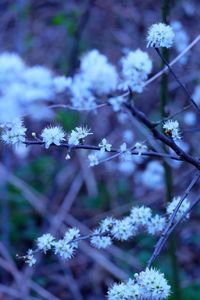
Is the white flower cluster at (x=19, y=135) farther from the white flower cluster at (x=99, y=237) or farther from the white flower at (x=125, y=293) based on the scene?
the white flower at (x=125, y=293)

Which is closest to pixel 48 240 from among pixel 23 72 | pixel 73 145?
pixel 73 145

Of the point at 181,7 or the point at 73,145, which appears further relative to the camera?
the point at 181,7

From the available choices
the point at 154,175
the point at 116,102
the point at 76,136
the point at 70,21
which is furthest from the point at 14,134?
the point at 154,175

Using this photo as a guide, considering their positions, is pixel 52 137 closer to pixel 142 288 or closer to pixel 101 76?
pixel 101 76

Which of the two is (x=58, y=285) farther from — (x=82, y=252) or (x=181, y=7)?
(x=181, y=7)

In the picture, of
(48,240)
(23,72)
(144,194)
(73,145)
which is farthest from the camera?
(144,194)

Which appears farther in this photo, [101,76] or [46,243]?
[101,76]
